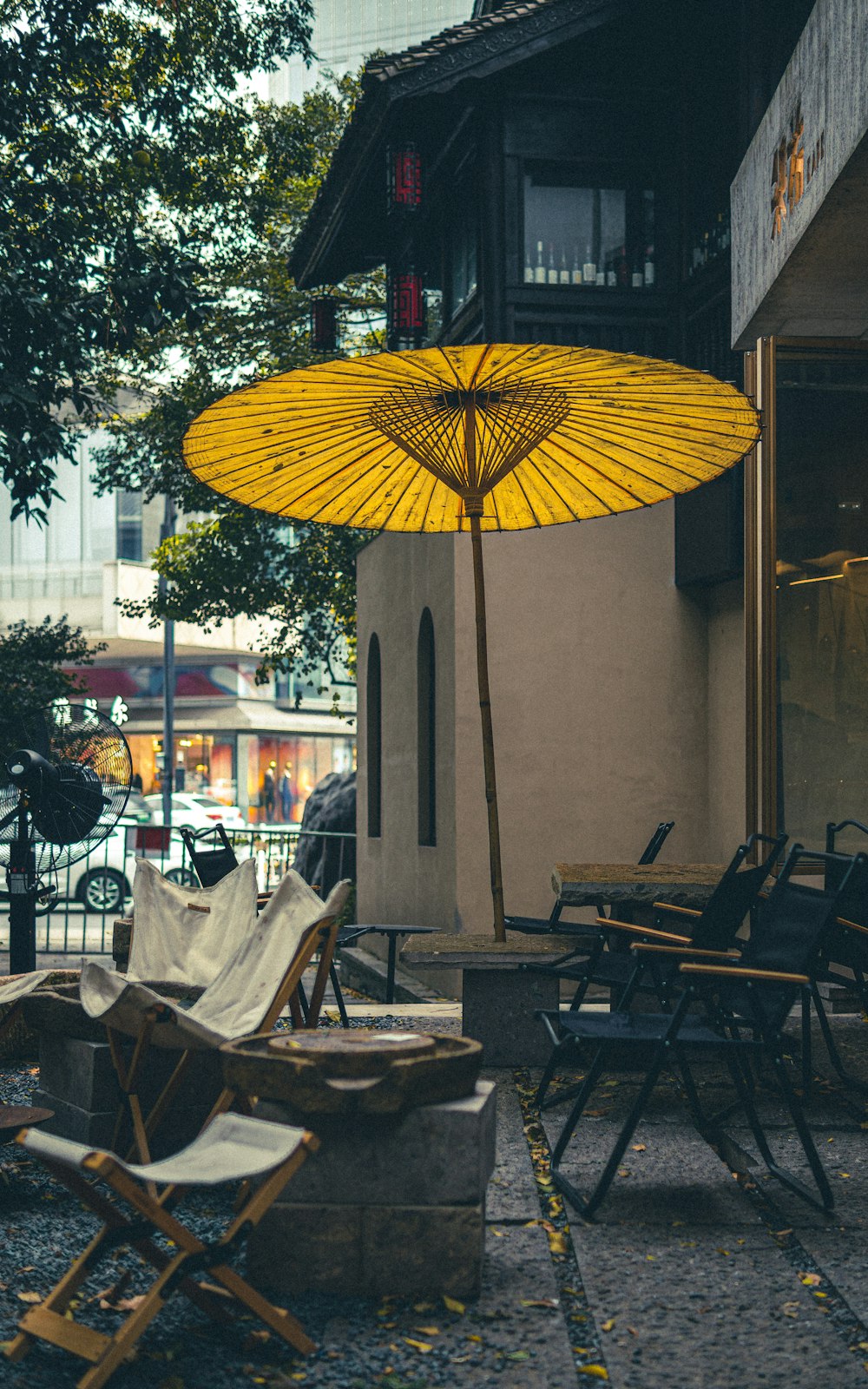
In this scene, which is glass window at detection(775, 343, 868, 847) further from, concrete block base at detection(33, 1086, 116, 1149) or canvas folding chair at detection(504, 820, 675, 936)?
concrete block base at detection(33, 1086, 116, 1149)

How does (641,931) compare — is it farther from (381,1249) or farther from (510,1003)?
(381,1249)

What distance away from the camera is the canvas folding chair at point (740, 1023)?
4.44 m

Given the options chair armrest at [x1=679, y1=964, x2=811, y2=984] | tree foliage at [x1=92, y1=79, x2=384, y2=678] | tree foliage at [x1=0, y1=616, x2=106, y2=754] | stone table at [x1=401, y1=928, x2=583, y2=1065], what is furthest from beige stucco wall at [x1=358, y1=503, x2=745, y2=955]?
tree foliage at [x1=92, y1=79, x2=384, y2=678]

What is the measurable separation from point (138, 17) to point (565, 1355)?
1560cm

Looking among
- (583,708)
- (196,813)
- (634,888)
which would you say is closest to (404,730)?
(583,708)

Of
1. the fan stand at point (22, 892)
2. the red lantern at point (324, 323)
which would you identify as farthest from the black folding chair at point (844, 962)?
the red lantern at point (324, 323)

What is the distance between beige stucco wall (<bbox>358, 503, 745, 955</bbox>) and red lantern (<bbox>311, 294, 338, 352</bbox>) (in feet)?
23.4

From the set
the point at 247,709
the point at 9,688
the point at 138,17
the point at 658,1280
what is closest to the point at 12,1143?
the point at 658,1280

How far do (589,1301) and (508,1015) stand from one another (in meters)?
2.70

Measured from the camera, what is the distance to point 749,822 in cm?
876

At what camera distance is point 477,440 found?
652cm

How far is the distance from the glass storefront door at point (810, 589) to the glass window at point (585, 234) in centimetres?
298

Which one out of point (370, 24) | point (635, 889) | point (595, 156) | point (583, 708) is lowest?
point (635, 889)

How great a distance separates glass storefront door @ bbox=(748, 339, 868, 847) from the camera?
8562mm
